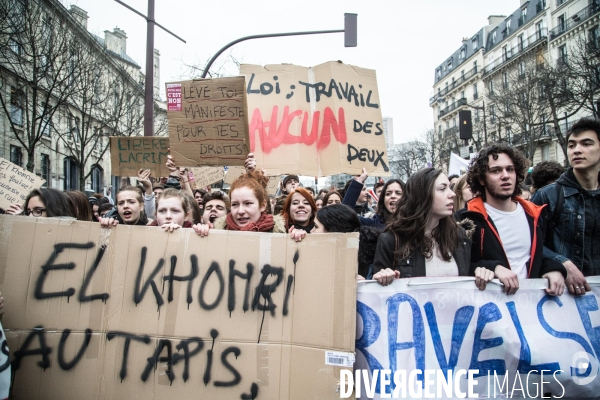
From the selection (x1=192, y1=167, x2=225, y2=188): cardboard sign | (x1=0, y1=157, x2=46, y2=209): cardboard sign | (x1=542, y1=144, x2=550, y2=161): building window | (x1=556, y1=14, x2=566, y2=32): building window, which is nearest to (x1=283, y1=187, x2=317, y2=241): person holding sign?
(x1=0, y1=157, x2=46, y2=209): cardboard sign

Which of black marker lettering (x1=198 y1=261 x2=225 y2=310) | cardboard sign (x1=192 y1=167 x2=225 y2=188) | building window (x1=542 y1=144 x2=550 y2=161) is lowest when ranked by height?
black marker lettering (x1=198 y1=261 x2=225 y2=310)

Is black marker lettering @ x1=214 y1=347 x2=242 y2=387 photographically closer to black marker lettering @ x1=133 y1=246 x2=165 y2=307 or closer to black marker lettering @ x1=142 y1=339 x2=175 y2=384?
black marker lettering @ x1=142 y1=339 x2=175 y2=384

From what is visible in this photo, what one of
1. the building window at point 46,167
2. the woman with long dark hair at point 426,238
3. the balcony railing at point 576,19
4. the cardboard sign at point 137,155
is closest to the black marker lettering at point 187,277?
the woman with long dark hair at point 426,238

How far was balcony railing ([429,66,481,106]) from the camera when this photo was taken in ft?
164

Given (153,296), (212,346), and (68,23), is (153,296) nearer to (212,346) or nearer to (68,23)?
(212,346)

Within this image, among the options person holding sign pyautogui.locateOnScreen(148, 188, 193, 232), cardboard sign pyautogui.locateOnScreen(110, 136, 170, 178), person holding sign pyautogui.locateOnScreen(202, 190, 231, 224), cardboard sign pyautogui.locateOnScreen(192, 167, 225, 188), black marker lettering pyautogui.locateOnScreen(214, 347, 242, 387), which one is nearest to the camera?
black marker lettering pyautogui.locateOnScreen(214, 347, 242, 387)

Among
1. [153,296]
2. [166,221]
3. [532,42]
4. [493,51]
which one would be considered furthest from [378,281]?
[493,51]

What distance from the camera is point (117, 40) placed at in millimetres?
41500

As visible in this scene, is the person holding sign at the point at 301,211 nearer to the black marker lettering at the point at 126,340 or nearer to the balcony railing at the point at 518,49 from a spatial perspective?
the black marker lettering at the point at 126,340

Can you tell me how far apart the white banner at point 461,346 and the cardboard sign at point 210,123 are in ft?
6.58

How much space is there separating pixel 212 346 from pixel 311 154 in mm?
2405

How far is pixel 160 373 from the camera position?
2393mm

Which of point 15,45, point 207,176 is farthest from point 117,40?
point 207,176

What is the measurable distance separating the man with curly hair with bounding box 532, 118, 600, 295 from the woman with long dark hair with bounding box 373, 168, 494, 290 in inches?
26.4
